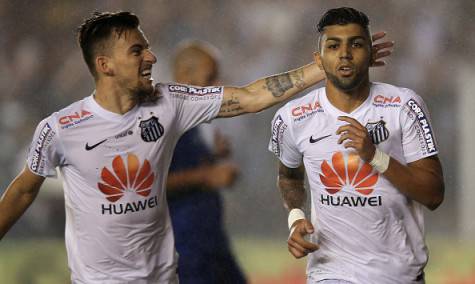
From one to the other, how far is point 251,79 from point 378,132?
2.23 metres

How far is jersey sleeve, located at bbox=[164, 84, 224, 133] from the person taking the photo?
4.18m

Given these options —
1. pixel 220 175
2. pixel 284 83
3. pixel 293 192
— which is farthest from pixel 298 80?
pixel 220 175

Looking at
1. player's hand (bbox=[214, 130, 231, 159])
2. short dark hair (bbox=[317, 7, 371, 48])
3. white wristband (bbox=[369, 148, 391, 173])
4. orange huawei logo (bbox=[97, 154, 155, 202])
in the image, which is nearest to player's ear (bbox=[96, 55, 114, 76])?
orange huawei logo (bbox=[97, 154, 155, 202])

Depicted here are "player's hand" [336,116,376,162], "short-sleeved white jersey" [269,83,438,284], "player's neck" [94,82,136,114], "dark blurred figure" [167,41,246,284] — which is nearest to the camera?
"player's hand" [336,116,376,162]

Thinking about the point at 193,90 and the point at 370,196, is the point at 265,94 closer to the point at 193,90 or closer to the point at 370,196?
the point at 193,90

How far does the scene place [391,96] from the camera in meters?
3.89

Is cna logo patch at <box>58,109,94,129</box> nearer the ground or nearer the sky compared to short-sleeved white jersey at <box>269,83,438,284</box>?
nearer the sky

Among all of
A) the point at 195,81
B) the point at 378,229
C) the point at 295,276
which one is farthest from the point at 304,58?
the point at 378,229

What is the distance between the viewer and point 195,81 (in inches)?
216

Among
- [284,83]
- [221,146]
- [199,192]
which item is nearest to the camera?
[284,83]

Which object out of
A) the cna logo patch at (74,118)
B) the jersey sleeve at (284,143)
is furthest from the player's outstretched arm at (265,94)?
the cna logo patch at (74,118)

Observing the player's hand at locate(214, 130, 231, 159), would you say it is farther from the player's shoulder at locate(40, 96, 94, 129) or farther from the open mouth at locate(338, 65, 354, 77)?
the open mouth at locate(338, 65, 354, 77)

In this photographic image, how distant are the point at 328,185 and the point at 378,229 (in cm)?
27

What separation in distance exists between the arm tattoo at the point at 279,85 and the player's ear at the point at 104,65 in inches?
27.7
